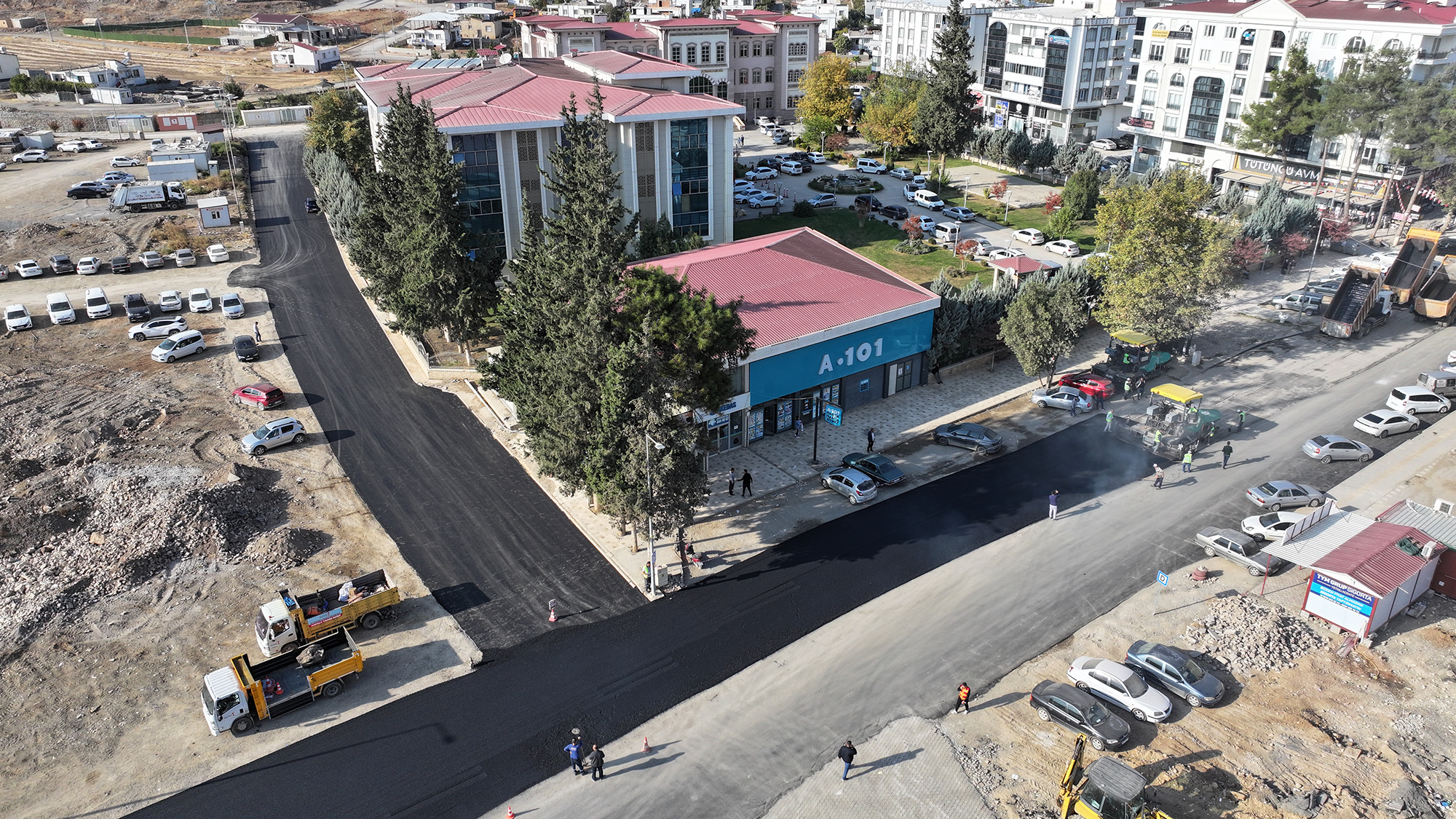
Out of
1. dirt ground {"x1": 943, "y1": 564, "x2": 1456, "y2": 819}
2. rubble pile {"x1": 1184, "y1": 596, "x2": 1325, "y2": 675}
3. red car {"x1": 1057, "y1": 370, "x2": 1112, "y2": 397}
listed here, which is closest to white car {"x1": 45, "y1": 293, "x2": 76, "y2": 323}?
dirt ground {"x1": 943, "y1": 564, "x2": 1456, "y2": 819}

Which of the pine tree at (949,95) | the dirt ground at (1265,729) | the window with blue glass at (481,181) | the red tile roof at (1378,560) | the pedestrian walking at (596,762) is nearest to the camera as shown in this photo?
the dirt ground at (1265,729)

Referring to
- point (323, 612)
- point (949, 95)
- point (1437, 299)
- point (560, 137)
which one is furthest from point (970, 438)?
point (949, 95)

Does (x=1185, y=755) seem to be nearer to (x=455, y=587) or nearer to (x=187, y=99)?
(x=455, y=587)

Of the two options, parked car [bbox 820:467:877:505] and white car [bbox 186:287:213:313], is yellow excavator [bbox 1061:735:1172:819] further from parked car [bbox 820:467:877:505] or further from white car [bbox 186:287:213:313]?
white car [bbox 186:287:213:313]

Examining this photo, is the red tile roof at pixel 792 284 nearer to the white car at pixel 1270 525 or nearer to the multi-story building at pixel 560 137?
the multi-story building at pixel 560 137

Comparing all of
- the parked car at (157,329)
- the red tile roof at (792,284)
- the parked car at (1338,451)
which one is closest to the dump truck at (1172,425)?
the parked car at (1338,451)

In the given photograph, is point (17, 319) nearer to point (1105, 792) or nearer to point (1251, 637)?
point (1105, 792)
